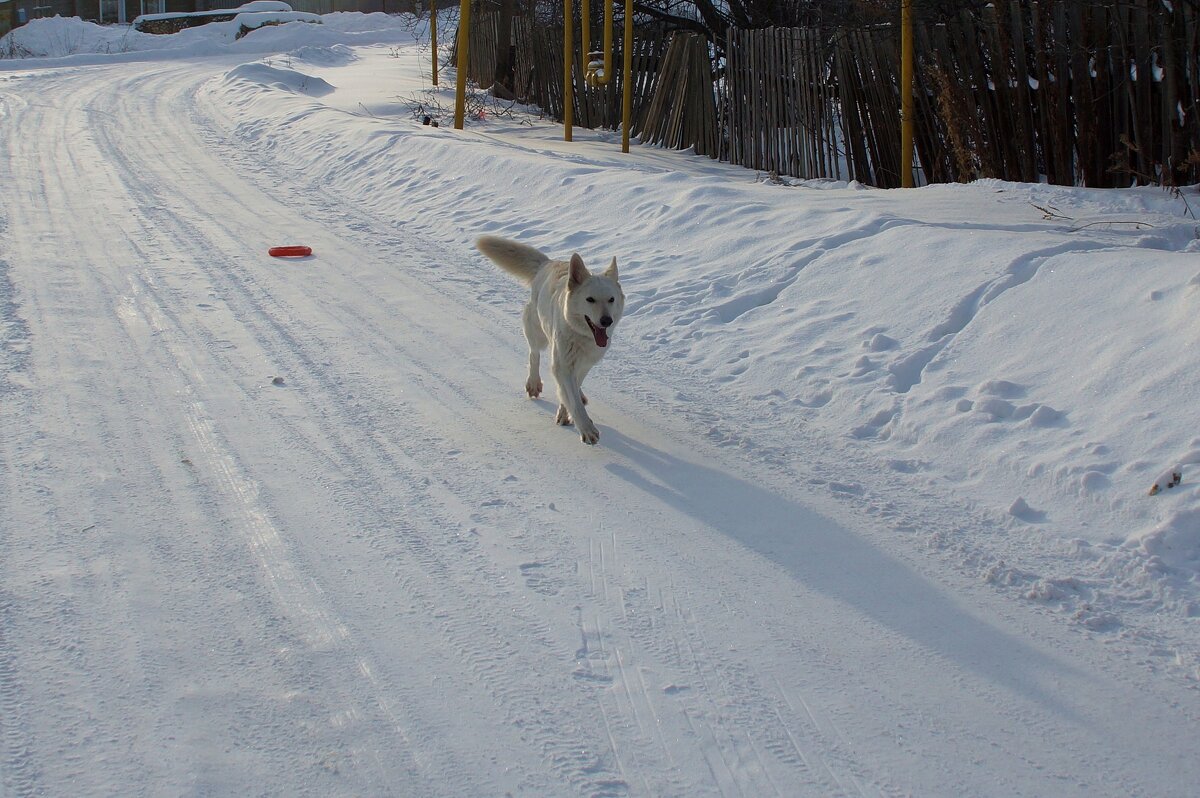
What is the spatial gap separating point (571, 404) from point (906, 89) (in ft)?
21.5

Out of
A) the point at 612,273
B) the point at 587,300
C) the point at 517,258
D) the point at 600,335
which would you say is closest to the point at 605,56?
the point at 517,258

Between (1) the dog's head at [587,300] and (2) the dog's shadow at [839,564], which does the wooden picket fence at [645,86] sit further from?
(2) the dog's shadow at [839,564]

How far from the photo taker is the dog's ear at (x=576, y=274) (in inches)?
218

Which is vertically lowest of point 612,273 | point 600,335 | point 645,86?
point 600,335

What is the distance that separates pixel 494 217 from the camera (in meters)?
10.9

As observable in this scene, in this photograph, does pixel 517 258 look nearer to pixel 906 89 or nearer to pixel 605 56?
pixel 906 89

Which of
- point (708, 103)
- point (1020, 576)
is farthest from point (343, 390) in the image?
point (708, 103)

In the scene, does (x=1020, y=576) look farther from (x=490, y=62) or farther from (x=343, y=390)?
(x=490, y=62)

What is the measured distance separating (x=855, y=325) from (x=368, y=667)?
4386 millimetres

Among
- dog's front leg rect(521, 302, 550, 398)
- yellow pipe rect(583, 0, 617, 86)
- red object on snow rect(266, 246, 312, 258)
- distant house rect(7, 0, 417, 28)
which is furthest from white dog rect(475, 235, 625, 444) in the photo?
distant house rect(7, 0, 417, 28)

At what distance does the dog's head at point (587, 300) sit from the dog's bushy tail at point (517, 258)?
0.97 m

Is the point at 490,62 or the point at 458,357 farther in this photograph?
the point at 490,62

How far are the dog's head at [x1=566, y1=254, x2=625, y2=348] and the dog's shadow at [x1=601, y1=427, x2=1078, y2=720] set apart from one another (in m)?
0.65

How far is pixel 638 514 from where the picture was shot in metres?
4.52
